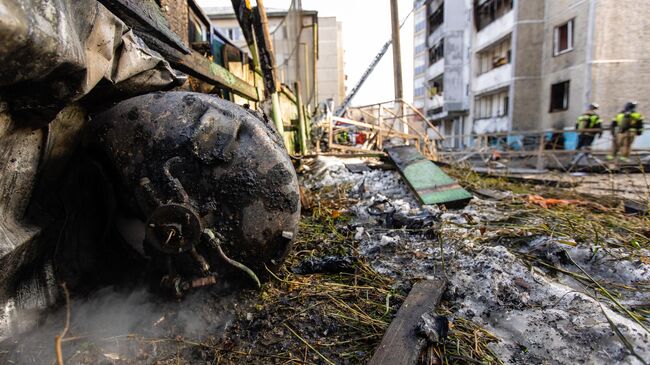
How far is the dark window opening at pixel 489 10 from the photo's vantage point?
1942 cm

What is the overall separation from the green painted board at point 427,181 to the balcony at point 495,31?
17265mm

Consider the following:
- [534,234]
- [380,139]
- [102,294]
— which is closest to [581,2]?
[380,139]

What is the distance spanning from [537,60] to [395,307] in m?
20.5

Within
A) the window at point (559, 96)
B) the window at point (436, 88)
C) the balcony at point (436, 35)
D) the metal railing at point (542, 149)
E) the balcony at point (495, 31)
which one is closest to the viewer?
the metal railing at point (542, 149)

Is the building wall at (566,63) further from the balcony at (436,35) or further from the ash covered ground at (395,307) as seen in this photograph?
the ash covered ground at (395,307)

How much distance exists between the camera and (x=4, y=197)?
1.21m

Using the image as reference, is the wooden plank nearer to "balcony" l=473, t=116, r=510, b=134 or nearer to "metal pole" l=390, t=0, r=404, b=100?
"metal pole" l=390, t=0, r=404, b=100

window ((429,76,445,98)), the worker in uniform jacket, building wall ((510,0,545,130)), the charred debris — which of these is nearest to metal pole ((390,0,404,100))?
the worker in uniform jacket

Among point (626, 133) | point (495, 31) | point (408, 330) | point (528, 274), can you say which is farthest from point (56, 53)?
point (495, 31)

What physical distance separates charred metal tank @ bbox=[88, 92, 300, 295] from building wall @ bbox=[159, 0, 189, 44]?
2972 millimetres

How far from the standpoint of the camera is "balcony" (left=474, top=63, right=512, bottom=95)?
755 inches

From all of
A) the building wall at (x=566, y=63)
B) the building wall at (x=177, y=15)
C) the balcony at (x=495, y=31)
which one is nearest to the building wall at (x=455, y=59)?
the balcony at (x=495, y=31)

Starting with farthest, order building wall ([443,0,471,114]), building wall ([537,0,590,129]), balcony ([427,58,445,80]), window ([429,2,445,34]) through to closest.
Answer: balcony ([427,58,445,80]) → window ([429,2,445,34]) → building wall ([443,0,471,114]) → building wall ([537,0,590,129])

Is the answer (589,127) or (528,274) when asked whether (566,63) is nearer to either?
(589,127)
